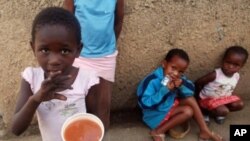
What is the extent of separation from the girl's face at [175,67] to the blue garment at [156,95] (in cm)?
7

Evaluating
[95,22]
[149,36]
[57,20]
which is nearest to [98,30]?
[95,22]

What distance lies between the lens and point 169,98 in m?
3.10

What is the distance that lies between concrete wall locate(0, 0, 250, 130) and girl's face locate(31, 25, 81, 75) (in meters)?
A: 1.22

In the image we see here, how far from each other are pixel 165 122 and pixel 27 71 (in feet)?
5.40

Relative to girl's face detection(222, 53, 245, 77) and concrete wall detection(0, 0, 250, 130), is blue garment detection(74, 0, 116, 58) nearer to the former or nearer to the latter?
concrete wall detection(0, 0, 250, 130)

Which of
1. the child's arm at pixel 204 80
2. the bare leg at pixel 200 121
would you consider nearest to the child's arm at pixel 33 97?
the bare leg at pixel 200 121

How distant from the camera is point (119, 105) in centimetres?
333

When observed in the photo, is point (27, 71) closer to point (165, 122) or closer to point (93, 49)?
point (93, 49)

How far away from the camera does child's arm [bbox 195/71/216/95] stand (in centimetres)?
329

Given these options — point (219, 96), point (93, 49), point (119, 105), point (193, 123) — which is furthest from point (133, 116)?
point (93, 49)

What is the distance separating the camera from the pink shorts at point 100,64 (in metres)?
2.58

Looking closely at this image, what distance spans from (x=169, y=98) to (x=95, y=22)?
3.21ft

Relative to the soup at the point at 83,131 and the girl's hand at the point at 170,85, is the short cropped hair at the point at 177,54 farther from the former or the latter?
the soup at the point at 83,131

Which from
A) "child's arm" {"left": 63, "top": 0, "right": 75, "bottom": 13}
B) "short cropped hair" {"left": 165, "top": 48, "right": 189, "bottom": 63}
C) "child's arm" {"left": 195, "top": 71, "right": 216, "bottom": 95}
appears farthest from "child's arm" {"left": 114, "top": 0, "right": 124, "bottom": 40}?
"child's arm" {"left": 195, "top": 71, "right": 216, "bottom": 95}
